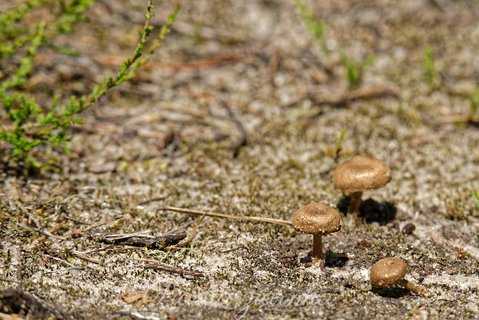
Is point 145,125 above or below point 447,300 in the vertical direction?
above

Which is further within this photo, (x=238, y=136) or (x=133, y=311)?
(x=238, y=136)

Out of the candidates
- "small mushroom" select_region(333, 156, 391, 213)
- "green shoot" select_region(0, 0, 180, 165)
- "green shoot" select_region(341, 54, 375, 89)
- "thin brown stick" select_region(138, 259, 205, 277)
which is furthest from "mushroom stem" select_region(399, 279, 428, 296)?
"green shoot" select_region(341, 54, 375, 89)

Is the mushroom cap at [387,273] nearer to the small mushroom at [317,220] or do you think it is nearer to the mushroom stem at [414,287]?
the mushroom stem at [414,287]

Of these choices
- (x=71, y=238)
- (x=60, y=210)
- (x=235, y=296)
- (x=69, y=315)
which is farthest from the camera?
(x=60, y=210)

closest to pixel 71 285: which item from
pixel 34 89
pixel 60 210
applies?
pixel 60 210

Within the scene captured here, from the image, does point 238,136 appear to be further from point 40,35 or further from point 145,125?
point 40,35

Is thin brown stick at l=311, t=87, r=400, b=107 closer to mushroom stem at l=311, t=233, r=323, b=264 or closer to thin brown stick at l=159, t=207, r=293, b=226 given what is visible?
thin brown stick at l=159, t=207, r=293, b=226

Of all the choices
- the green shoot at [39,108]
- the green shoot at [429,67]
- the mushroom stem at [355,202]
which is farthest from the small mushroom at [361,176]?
the green shoot at [429,67]

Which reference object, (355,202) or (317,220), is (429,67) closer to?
(355,202)
